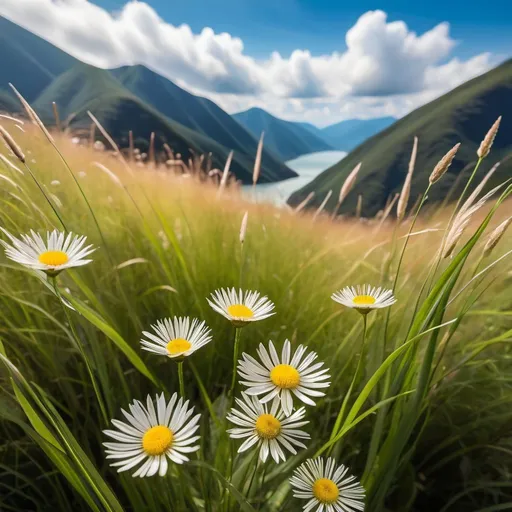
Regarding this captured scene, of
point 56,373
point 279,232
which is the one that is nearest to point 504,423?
point 56,373

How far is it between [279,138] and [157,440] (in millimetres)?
53614

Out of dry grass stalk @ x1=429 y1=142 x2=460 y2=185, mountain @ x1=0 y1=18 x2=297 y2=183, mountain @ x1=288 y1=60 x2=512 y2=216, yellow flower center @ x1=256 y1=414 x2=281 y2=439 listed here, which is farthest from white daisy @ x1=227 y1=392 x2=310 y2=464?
mountain @ x1=0 y1=18 x2=297 y2=183

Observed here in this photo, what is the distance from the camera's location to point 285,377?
1.04ft

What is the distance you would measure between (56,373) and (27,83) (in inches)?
2105

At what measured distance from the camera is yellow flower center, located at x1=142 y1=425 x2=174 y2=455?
0.27 metres

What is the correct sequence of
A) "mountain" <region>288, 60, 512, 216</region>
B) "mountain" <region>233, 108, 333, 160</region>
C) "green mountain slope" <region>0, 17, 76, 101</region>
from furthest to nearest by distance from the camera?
1. "mountain" <region>233, 108, 333, 160</region>
2. "green mountain slope" <region>0, 17, 76, 101</region>
3. "mountain" <region>288, 60, 512, 216</region>

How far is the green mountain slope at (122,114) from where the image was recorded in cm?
3285

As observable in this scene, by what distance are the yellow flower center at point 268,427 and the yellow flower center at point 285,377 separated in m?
0.03

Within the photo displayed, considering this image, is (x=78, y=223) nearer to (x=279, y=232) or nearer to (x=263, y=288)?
(x=263, y=288)

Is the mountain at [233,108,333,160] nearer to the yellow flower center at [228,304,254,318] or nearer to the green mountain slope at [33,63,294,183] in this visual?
the green mountain slope at [33,63,294,183]

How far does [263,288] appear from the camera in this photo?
2.54 feet

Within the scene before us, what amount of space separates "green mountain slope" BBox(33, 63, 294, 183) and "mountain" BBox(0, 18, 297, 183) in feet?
0.35

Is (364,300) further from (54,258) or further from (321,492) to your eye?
(54,258)

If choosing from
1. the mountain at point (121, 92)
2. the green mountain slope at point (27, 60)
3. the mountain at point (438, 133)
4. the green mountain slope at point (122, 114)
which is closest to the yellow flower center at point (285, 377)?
the mountain at point (438, 133)
